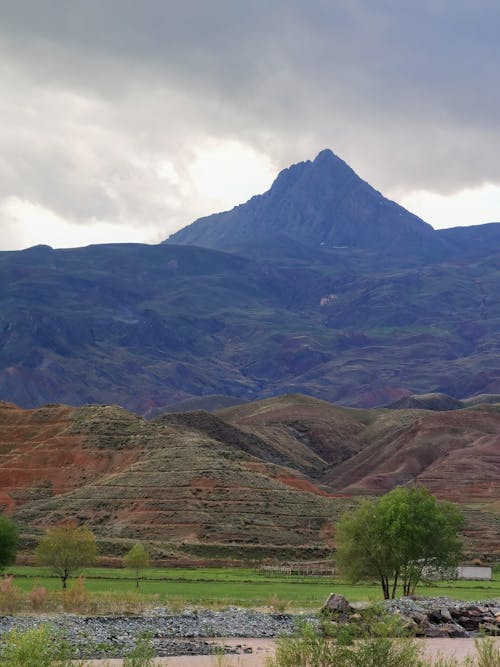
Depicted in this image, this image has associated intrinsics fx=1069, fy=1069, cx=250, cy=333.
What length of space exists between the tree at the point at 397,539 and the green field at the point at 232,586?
7.46 feet

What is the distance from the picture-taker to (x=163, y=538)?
397ft

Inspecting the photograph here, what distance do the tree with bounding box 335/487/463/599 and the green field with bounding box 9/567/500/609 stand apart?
2273 millimetres

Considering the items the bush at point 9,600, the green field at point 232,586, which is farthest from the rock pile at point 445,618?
the bush at point 9,600

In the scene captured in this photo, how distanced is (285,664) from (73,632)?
61.0ft

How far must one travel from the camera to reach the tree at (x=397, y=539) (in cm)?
6919

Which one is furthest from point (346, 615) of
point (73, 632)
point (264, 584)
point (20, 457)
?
point (20, 457)

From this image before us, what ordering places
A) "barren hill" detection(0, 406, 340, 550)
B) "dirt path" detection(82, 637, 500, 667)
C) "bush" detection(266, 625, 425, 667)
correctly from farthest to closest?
1. "barren hill" detection(0, 406, 340, 550)
2. "dirt path" detection(82, 637, 500, 667)
3. "bush" detection(266, 625, 425, 667)

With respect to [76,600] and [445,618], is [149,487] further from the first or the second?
[445,618]

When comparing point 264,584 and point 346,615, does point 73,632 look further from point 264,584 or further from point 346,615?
point 264,584

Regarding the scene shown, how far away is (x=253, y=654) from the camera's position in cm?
4506

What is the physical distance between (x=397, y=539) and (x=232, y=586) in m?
18.8

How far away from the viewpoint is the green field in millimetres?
68875

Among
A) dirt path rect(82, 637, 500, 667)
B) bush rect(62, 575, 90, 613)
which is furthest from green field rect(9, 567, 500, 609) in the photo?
dirt path rect(82, 637, 500, 667)

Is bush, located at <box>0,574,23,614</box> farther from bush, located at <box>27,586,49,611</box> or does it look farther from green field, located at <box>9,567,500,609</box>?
green field, located at <box>9,567,500,609</box>
